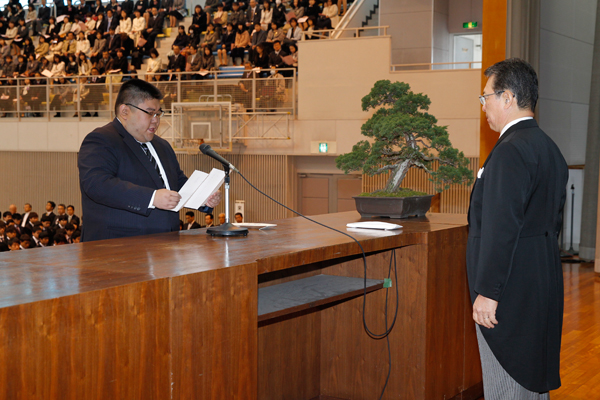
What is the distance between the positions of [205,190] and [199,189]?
3 cm

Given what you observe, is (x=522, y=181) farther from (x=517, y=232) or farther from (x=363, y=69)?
(x=363, y=69)

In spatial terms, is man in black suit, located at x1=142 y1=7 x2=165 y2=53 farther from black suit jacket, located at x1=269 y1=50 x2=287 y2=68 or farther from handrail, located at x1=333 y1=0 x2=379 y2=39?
handrail, located at x1=333 y1=0 x2=379 y2=39

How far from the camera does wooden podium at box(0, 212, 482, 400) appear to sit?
1449 mm

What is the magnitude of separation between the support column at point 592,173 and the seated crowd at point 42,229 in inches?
200

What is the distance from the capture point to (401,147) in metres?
3.58

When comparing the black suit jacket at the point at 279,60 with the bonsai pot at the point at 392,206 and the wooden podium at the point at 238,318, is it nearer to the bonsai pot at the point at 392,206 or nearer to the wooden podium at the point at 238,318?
the wooden podium at the point at 238,318

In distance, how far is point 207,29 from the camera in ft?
43.3

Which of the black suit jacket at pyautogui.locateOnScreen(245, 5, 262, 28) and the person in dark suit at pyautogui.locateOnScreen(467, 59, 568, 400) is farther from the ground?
the black suit jacket at pyautogui.locateOnScreen(245, 5, 262, 28)

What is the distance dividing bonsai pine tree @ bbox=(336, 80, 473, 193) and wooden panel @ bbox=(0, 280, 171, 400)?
2.02m

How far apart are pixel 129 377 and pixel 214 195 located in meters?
1.33

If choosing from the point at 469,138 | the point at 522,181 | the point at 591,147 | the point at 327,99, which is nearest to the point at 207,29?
the point at 327,99

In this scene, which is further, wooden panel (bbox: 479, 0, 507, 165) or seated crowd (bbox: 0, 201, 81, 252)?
seated crowd (bbox: 0, 201, 81, 252)

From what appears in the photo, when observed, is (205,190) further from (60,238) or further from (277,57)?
(277,57)

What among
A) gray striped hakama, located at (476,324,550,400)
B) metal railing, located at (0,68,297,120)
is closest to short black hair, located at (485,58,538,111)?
gray striped hakama, located at (476,324,550,400)
